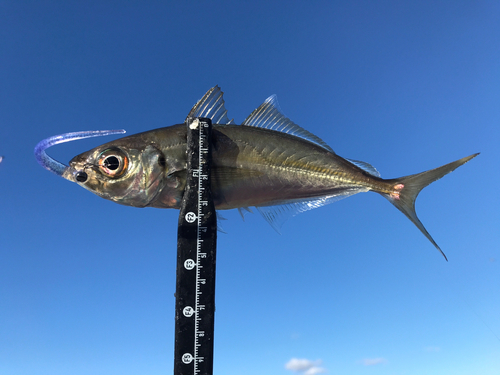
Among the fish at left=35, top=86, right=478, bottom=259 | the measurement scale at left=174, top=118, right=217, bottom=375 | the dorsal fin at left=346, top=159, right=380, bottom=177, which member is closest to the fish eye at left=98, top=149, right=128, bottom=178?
the fish at left=35, top=86, right=478, bottom=259

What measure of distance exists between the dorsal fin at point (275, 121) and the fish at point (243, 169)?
0.05ft

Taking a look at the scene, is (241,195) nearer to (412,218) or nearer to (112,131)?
(112,131)

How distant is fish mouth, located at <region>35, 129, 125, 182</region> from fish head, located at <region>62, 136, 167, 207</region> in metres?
0.12

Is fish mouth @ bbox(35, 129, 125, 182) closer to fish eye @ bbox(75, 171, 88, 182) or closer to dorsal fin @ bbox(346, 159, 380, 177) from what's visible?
fish eye @ bbox(75, 171, 88, 182)

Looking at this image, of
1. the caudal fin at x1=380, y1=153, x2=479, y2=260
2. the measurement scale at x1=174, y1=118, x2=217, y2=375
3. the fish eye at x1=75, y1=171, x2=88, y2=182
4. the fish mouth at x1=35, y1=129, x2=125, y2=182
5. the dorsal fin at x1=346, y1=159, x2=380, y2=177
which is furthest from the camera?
the dorsal fin at x1=346, y1=159, x2=380, y2=177

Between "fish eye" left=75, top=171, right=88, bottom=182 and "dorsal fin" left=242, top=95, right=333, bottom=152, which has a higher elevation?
"dorsal fin" left=242, top=95, right=333, bottom=152

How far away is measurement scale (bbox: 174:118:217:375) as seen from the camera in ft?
13.6

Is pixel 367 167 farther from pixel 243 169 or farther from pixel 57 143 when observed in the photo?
pixel 57 143

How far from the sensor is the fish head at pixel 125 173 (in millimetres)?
4625

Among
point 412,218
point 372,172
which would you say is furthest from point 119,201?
point 412,218

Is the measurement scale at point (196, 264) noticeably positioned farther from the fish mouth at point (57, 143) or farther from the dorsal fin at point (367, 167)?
the dorsal fin at point (367, 167)

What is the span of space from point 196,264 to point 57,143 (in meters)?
2.44

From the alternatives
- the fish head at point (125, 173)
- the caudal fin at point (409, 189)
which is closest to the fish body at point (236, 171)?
the fish head at point (125, 173)

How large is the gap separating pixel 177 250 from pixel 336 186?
2375 mm
